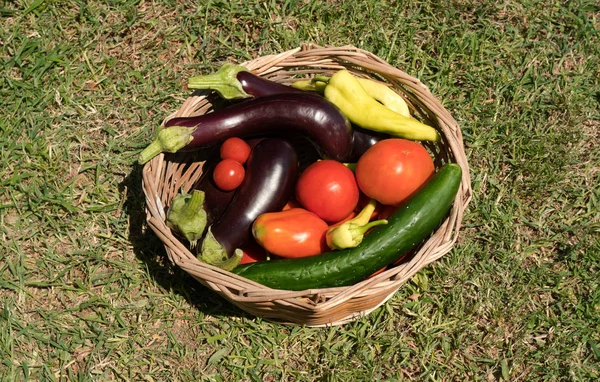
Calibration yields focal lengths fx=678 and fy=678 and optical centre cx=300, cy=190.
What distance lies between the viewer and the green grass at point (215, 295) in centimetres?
303

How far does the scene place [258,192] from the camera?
2820 mm

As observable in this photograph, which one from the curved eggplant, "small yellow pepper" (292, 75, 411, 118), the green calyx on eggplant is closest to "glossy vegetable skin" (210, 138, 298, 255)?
the curved eggplant

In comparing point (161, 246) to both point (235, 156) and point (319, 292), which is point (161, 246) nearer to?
point (235, 156)

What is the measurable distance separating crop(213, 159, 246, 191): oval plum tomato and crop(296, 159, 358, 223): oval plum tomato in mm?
252

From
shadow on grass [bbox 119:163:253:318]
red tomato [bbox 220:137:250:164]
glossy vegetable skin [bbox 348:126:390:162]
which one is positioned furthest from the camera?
shadow on grass [bbox 119:163:253:318]

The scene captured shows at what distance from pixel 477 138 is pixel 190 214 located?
5.38 ft

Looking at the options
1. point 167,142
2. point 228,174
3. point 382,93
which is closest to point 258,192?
point 228,174

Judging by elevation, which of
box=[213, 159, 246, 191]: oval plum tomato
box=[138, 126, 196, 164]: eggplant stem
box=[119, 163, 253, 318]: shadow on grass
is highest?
box=[138, 126, 196, 164]: eggplant stem

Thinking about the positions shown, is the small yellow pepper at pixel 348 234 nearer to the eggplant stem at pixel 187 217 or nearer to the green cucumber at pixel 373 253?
the green cucumber at pixel 373 253

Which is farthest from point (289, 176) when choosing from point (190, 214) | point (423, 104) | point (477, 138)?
point (477, 138)

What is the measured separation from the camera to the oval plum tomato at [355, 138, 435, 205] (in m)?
2.71

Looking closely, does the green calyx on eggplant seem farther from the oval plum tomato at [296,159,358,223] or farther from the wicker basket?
the oval plum tomato at [296,159,358,223]

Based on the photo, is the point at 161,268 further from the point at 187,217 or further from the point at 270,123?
the point at 270,123

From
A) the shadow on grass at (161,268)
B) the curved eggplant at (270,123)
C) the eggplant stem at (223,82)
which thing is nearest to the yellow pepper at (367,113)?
the curved eggplant at (270,123)
